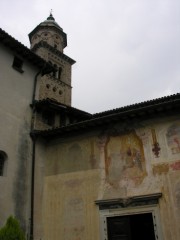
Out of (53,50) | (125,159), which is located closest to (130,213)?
(125,159)

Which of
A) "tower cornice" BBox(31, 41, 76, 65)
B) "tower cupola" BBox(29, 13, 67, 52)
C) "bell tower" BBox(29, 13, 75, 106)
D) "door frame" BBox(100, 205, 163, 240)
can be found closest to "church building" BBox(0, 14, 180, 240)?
"door frame" BBox(100, 205, 163, 240)

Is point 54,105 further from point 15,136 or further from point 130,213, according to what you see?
point 130,213

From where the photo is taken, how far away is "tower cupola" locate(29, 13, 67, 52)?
43644mm

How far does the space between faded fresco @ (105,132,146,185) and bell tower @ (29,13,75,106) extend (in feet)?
93.9

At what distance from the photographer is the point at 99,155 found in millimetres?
12828

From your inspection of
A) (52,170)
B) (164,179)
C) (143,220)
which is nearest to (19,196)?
(52,170)

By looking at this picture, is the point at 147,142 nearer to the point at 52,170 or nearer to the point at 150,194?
the point at 150,194

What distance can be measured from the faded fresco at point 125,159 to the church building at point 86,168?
0.13 feet

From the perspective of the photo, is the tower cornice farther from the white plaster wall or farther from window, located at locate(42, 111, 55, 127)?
window, located at locate(42, 111, 55, 127)

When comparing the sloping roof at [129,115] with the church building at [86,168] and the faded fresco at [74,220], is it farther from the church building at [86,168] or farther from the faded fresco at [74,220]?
the faded fresco at [74,220]

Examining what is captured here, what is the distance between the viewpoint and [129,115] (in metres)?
12.5

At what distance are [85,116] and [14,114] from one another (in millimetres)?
4285

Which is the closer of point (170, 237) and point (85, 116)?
point (170, 237)

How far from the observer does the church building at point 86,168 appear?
443 inches
